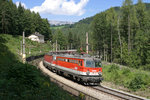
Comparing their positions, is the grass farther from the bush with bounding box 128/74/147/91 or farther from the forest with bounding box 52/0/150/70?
the forest with bounding box 52/0/150/70

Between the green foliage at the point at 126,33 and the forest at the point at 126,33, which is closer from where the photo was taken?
the forest at the point at 126,33

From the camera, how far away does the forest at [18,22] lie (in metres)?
66.6

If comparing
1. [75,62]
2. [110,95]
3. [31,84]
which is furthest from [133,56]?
[31,84]

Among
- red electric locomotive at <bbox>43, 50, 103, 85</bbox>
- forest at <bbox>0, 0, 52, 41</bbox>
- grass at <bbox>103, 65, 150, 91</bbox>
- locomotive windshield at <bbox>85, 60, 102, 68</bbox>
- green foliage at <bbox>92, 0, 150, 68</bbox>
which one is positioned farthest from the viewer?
forest at <bbox>0, 0, 52, 41</bbox>

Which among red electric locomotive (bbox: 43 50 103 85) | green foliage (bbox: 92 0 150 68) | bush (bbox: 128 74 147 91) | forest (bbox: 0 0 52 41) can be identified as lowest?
bush (bbox: 128 74 147 91)

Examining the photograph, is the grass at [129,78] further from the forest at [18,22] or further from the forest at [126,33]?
the forest at [18,22]

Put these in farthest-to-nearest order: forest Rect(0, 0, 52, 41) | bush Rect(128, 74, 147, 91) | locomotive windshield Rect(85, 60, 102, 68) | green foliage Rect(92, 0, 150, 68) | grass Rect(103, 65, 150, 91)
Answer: forest Rect(0, 0, 52, 41) → green foliage Rect(92, 0, 150, 68) → locomotive windshield Rect(85, 60, 102, 68) → grass Rect(103, 65, 150, 91) → bush Rect(128, 74, 147, 91)

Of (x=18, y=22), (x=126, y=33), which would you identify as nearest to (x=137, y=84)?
(x=126, y=33)

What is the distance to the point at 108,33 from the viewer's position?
1993 inches

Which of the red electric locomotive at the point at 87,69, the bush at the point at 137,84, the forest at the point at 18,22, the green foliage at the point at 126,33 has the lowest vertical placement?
the bush at the point at 137,84

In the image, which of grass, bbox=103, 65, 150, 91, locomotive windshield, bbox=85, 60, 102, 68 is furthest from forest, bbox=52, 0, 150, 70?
locomotive windshield, bbox=85, 60, 102, 68

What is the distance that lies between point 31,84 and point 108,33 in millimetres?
43205

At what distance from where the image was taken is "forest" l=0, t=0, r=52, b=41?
66562 mm

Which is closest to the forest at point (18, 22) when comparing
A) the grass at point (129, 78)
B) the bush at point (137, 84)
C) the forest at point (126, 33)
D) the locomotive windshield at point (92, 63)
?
the forest at point (126, 33)
